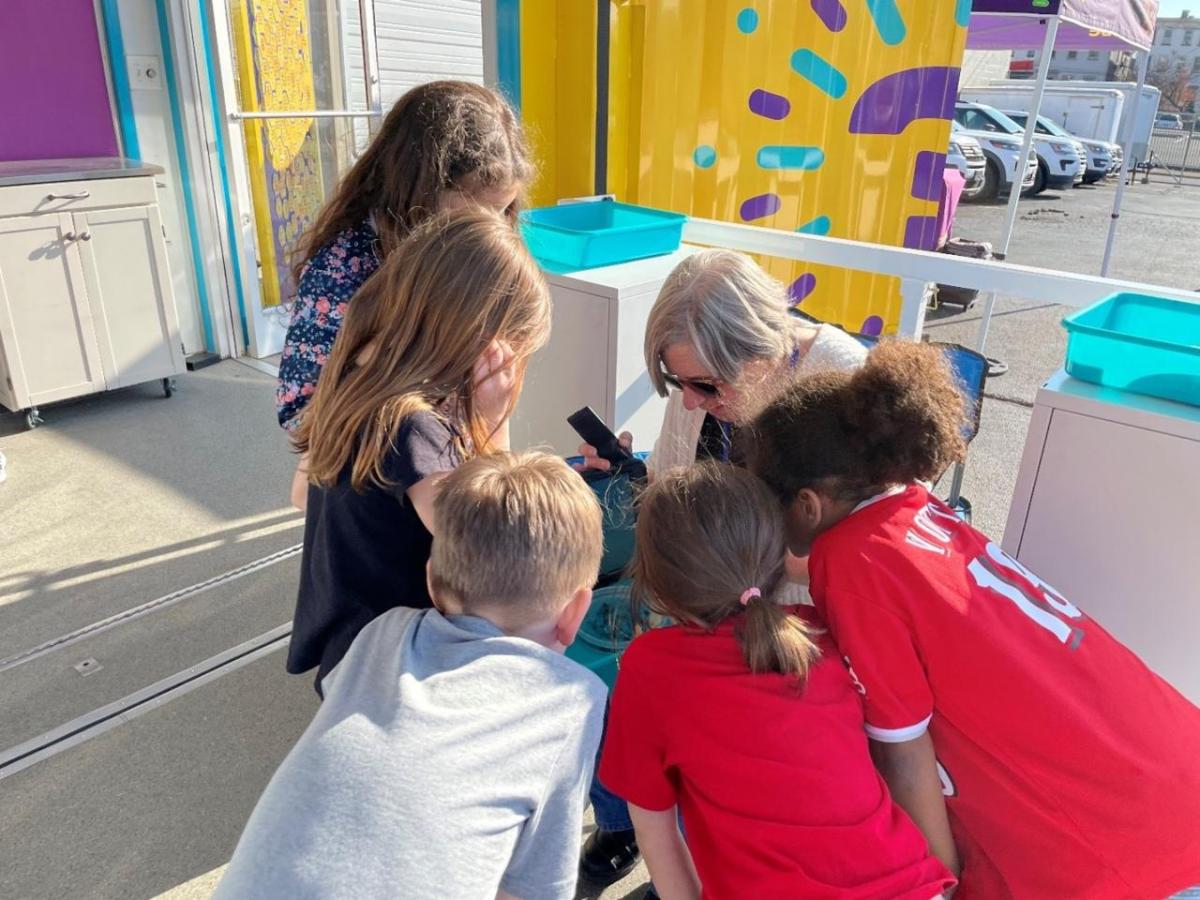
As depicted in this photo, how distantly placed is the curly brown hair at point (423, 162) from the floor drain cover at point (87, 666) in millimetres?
1380

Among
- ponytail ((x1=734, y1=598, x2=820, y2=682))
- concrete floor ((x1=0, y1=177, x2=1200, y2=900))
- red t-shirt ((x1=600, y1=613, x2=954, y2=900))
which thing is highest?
ponytail ((x1=734, y1=598, x2=820, y2=682))

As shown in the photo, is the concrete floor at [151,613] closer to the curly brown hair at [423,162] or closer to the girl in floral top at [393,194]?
the girl in floral top at [393,194]

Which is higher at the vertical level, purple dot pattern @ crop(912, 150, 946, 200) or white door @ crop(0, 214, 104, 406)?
purple dot pattern @ crop(912, 150, 946, 200)

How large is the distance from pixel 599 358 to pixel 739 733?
59.0 inches

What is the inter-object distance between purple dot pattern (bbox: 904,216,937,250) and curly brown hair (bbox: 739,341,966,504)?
3.10 meters

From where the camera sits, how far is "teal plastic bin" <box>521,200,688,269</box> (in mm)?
2510

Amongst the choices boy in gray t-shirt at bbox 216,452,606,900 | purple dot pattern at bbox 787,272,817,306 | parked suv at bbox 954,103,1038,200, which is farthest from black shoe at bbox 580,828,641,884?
parked suv at bbox 954,103,1038,200

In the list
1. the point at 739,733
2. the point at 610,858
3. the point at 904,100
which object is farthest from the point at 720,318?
the point at 904,100

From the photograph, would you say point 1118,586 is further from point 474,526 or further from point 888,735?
point 474,526

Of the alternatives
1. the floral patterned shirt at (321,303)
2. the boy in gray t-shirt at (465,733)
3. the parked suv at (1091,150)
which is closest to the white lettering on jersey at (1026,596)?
the boy in gray t-shirt at (465,733)

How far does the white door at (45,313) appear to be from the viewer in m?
3.54

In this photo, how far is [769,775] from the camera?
3.53 ft

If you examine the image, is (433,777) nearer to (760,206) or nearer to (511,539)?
(511,539)

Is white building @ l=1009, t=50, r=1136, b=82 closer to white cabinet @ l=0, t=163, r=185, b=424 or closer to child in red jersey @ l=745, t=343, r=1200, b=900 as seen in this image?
white cabinet @ l=0, t=163, r=185, b=424
